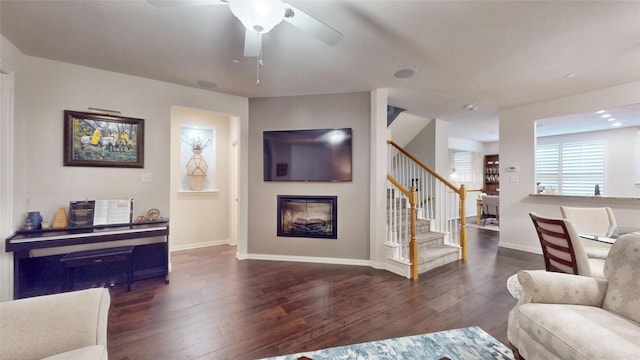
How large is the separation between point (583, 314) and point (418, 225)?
269cm

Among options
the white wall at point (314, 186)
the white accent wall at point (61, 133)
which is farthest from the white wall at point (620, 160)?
the white accent wall at point (61, 133)

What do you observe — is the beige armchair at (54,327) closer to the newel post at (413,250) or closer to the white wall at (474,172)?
the newel post at (413,250)

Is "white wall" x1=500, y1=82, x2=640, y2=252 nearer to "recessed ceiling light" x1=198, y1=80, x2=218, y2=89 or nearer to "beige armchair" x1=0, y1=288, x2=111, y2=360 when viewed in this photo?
"recessed ceiling light" x1=198, y1=80, x2=218, y2=89

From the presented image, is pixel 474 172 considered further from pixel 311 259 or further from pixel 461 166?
pixel 311 259

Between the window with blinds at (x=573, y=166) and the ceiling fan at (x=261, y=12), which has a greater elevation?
the ceiling fan at (x=261, y=12)

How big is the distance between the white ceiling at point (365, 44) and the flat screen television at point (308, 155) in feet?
2.18

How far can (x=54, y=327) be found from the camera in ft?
3.63

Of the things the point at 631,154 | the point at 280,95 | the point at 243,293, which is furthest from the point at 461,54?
the point at 631,154

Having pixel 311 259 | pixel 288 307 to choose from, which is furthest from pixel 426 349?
pixel 311 259

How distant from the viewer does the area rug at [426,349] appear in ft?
5.36

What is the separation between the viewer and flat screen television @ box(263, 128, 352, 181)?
3.55 m

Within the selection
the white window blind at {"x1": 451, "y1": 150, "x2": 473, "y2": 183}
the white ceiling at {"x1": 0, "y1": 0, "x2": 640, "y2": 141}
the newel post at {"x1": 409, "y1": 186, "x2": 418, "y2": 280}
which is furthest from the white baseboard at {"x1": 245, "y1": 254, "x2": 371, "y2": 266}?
the white window blind at {"x1": 451, "y1": 150, "x2": 473, "y2": 183}

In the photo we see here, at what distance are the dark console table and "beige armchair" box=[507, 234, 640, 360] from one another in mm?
3396

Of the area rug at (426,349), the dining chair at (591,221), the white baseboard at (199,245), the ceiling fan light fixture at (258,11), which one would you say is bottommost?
the area rug at (426,349)
